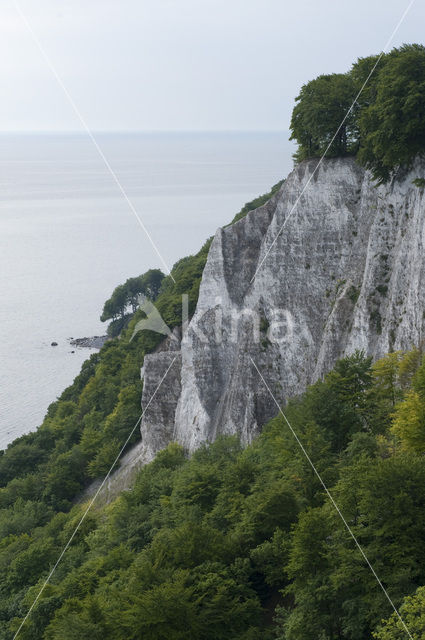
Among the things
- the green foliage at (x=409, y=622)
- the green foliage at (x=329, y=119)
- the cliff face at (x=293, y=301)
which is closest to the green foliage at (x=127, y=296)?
the cliff face at (x=293, y=301)

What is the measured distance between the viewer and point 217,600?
19375 mm

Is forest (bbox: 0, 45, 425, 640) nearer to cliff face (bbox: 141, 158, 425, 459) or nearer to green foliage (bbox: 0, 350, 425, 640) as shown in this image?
green foliage (bbox: 0, 350, 425, 640)

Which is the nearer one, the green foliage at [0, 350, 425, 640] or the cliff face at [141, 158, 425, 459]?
the green foliage at [0, 350, 425, 640]

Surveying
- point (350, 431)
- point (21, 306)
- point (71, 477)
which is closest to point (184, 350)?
point (71, 477)

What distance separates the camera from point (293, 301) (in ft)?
130

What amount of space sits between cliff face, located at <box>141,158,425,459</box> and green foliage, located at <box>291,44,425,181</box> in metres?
Answer: 1.07

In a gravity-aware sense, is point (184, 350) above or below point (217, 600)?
above

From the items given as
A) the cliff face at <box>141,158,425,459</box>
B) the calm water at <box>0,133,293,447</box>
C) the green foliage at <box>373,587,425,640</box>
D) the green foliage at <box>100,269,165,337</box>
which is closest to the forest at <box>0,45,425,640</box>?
the green foliage at <box>373,587,425,640</box>

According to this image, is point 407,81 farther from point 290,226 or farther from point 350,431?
point 350,431

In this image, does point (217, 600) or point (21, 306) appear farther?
point (21, 306)

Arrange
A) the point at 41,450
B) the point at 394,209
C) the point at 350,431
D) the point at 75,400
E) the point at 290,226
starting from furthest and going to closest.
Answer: the point at 75,400 → the point at 41,450 → the point at 290,226 → the point at 394,209 → the point at 350,431

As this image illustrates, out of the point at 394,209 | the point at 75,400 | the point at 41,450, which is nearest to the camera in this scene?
the point at 394,209

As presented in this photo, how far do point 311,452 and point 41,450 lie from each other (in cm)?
3902

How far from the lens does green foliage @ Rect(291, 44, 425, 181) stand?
104 ft
